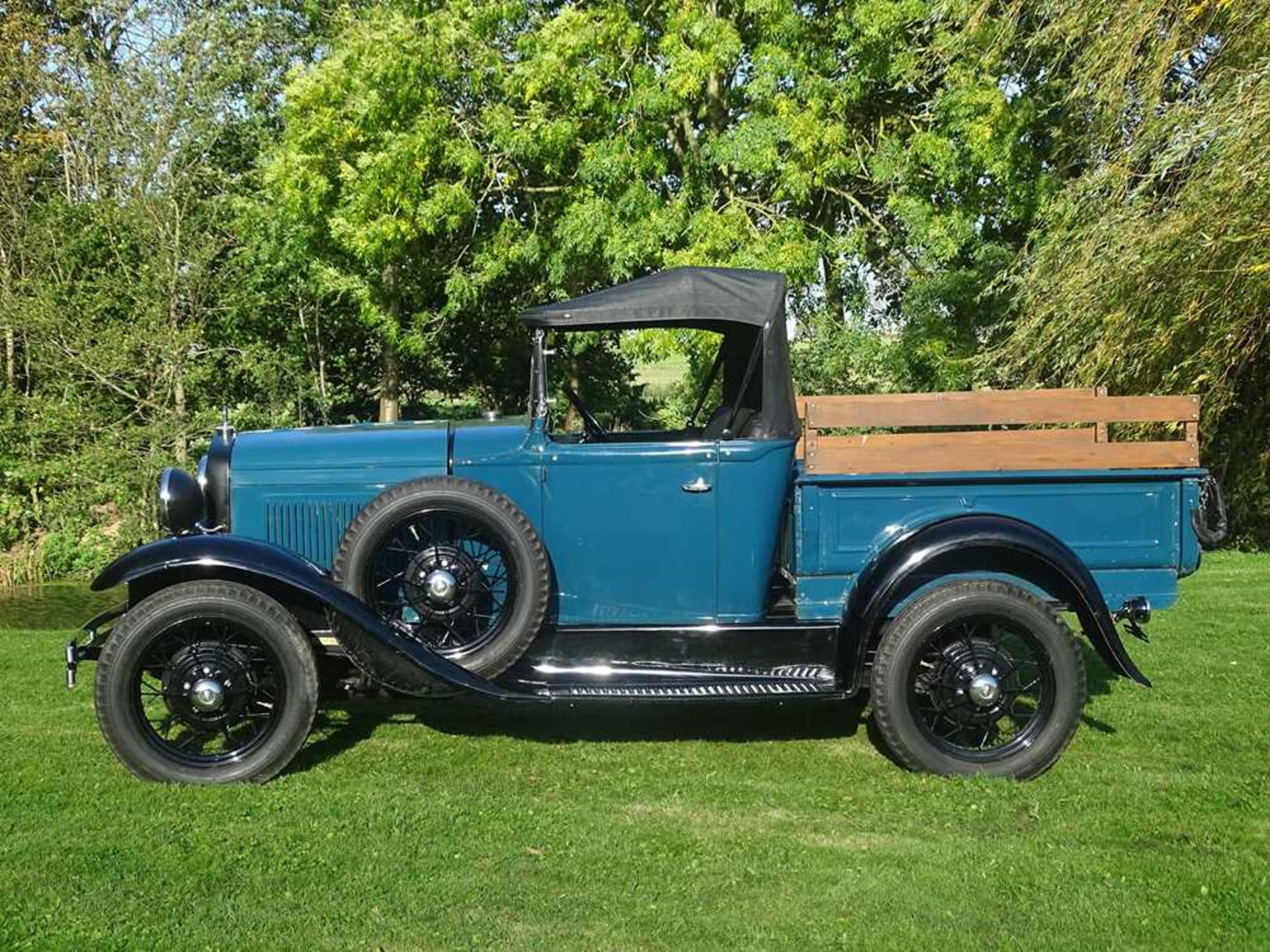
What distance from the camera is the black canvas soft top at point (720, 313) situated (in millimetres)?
5121

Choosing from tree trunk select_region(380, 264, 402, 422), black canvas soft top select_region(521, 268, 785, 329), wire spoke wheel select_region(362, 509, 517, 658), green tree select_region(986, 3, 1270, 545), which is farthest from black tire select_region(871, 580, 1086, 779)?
tree trunk select_region(380, 264, 402, 422)

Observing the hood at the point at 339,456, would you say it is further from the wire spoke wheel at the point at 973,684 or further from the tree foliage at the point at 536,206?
the tree foliage at the point at 536,206

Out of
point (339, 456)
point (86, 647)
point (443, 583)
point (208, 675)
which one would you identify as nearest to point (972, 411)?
point (443, 583)

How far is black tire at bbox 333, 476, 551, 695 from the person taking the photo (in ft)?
15.9

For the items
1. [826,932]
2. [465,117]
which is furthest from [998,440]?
[465,117]

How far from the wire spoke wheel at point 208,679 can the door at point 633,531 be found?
4.17ft

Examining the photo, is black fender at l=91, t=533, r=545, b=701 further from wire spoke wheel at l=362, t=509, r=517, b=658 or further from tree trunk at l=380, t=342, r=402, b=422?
tree trunk at l=380, t=342, r=402, b=422

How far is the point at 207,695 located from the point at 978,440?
10.9ft

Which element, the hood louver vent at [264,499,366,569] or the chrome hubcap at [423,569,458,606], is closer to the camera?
the chrome hubcap at [423,569,458,606]

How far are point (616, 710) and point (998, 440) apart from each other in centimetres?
240

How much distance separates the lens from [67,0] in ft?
60.4

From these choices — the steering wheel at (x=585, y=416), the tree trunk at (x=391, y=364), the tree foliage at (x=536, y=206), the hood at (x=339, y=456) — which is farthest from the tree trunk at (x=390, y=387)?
the hood at (x=339, y=456)

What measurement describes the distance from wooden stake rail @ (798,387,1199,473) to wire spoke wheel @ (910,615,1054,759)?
676mm

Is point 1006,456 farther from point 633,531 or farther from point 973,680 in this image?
point 633,531
